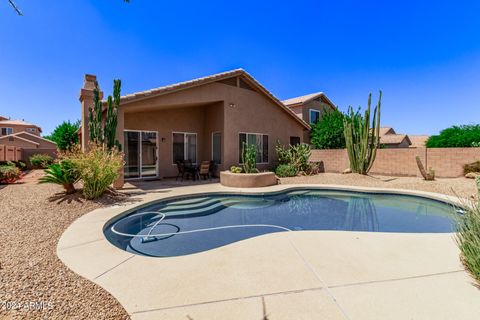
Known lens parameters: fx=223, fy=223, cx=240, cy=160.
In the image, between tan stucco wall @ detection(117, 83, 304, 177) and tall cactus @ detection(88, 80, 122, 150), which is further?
tan stucco wall @ detection(117, 83, 304, 177)

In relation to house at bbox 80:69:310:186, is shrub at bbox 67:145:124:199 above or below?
below

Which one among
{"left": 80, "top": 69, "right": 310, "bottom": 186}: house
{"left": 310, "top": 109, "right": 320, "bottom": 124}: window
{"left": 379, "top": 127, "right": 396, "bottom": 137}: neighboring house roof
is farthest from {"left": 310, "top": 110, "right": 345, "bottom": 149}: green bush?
Answer: {"left": 379, "top": 127, "right": 396, "bottom": 137}: neighboring house roof

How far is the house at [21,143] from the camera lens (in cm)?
1685

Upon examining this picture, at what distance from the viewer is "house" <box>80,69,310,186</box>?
1219cm

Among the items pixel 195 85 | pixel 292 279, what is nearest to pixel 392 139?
pixel 195 85

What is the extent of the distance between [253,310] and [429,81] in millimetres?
27315

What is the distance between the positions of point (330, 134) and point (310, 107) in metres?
5.22

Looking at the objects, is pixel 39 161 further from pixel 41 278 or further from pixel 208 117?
pixel 41 278

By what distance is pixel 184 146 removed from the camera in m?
14.4

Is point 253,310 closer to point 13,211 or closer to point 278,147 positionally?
point 13,211

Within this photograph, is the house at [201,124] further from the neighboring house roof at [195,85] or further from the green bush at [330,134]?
the green bush at [330,134]

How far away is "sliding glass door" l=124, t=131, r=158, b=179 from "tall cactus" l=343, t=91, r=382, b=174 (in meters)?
11.9

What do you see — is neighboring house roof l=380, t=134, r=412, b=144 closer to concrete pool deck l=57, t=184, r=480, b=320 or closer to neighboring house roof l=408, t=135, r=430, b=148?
neighboring house roof l=408, t=135, r=430, b=148

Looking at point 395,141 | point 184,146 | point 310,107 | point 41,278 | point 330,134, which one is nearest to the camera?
point 41,278
